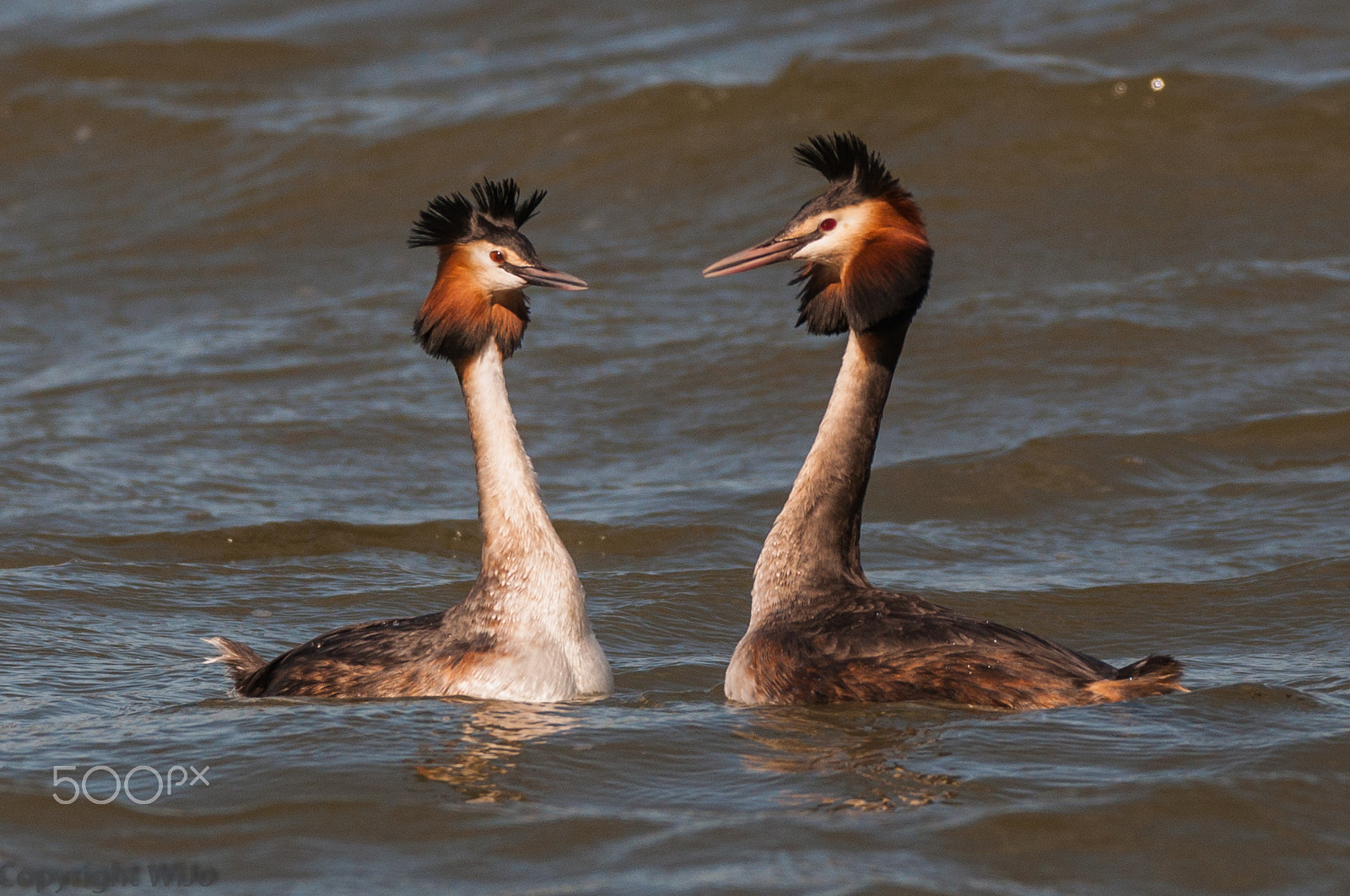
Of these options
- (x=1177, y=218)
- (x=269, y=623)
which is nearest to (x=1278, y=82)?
(x=1177, y=218)

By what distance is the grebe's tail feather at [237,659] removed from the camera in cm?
736

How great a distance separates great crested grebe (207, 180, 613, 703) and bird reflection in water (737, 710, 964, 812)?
0.91 metres

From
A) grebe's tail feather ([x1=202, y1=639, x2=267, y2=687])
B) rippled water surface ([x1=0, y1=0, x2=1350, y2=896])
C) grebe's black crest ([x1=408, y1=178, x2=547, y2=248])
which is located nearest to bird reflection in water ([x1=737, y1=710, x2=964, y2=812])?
rippled water surface ([x1=0, y1=0, x2=1350, y2=896])

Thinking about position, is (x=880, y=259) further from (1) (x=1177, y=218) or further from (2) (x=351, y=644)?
(1) (x=1177, y=218)

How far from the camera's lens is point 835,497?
24.5 ft

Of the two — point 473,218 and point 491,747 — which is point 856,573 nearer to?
point 491,747

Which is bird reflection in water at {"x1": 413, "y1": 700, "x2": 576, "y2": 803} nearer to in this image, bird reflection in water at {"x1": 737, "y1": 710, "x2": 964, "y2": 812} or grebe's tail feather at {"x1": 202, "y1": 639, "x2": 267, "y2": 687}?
bird reflection in water at {"x1": 737, "y1": 710, "x2": 964, "y2": 812}

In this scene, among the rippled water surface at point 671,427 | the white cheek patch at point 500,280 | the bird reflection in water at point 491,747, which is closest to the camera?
the rippled water surface at point 671,427

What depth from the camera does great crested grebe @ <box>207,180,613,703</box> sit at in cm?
702

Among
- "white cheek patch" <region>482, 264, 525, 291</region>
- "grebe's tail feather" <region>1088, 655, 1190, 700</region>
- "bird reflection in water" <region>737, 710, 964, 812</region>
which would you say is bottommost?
"bird reflection in water" <region>737, 710, 964, 812</region>

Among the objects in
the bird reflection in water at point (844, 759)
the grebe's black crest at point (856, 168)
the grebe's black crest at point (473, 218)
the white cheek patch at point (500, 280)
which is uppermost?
the grebe's black crest at point (856, 168)

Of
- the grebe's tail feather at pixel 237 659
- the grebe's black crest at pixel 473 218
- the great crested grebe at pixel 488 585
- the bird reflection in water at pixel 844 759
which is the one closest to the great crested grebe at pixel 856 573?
the bird reflection in water at pixel 844 759

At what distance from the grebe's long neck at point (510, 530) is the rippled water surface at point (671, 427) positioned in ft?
1.49

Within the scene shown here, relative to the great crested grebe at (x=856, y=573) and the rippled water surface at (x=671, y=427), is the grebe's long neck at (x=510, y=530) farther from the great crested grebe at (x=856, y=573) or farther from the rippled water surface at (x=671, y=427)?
the great crested grebe at (x=856, y=573)
